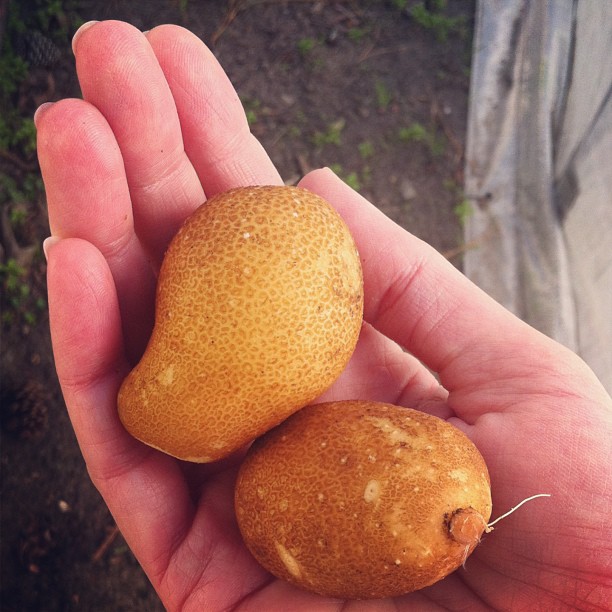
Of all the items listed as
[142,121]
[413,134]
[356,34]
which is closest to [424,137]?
[413,134]

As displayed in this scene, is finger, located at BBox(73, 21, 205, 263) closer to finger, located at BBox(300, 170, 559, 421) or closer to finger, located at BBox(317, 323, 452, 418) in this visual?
finger, located at BBox(300, 170, 559, 421)

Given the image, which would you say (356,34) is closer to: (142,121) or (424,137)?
(424,137)

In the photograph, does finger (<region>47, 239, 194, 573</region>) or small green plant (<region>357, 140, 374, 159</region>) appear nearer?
finger (<region>47, 239, 194, 573</region>)

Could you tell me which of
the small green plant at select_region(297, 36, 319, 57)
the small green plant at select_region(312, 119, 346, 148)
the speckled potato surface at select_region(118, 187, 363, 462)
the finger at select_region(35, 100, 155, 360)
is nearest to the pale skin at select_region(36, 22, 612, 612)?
the finger at select_region(35, 100, 155, 360)

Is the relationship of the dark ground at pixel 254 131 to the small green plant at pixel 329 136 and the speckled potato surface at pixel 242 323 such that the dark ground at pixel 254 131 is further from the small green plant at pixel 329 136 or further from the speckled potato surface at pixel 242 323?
the speckled potato surface at pixel 242 323

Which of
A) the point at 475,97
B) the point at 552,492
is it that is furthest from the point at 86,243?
the point at 475,97

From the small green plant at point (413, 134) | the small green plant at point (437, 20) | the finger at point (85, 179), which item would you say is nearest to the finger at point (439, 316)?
the finger at point (85, 179)

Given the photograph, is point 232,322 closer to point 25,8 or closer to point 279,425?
point 279,425
